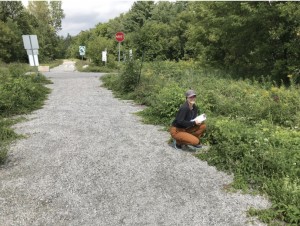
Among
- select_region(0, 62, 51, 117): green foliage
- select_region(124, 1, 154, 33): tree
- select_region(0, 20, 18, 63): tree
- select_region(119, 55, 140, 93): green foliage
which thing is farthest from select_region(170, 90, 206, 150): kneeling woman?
select_region(124, 1, 154, 33): tree

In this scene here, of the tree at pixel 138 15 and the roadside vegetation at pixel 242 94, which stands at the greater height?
the tree at pixel 138 15

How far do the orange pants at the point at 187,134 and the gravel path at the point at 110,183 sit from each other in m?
0.31

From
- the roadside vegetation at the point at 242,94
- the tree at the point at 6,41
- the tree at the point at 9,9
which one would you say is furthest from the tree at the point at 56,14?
the roadside vegetation at the point at 242,94

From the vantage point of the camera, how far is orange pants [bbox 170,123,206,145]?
5.24 metres

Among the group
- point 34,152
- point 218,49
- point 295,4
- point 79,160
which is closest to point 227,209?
point 79,160

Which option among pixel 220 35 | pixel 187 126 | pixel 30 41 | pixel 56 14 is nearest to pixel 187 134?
pixel 187 126

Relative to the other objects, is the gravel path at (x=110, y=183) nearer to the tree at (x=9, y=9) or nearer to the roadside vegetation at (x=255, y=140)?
the roadside vegetation at (x=255, y=140)

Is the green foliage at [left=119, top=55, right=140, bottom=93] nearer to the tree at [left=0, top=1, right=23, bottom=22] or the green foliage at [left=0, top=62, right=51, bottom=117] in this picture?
the green foliage at [left=0, top=62, right=51, bottom=117]

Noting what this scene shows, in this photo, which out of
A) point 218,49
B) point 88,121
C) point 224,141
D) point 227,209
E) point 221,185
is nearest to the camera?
point 227,209

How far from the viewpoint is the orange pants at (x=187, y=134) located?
17.2 ft

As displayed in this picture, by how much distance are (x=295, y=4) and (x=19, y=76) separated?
14.2 metres

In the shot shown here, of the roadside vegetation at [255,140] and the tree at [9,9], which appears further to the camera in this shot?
the tree at [9,9]

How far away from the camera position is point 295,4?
32.4 feet

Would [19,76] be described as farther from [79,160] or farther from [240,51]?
[240,51]
